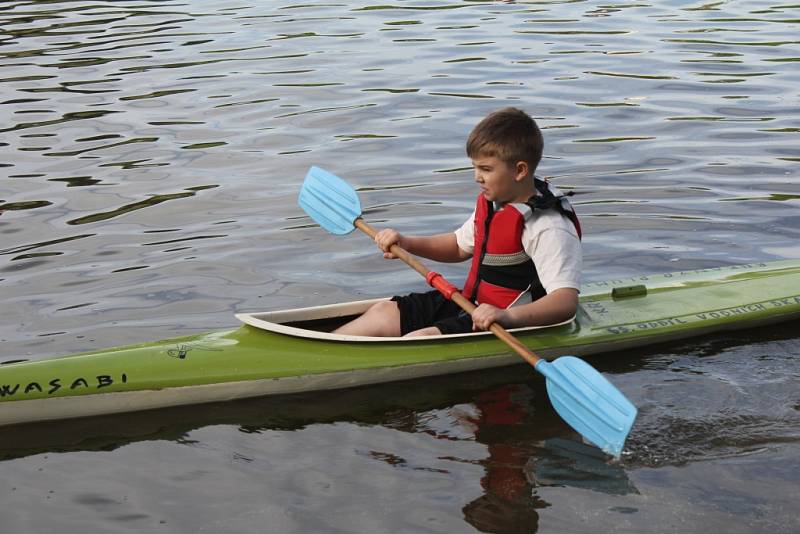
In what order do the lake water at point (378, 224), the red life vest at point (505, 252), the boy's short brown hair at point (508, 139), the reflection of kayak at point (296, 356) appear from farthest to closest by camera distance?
the red life vest at point (505, 252), the boy's short brown hair at point (508, 139), the reflection of kayak at point (296, 356), the lake water at point (378, 224)

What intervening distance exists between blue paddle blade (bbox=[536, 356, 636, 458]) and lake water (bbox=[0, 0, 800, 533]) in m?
0.12

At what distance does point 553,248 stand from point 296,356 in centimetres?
116

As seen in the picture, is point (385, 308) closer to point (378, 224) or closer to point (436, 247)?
point (436, 247)

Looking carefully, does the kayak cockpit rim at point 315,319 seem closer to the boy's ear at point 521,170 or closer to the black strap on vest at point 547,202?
the black strap on vest at point 547,202

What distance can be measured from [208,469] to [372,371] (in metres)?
0.91

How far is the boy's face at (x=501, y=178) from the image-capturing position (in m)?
4.75

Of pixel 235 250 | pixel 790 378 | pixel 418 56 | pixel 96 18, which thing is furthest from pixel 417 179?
pixel 96 18

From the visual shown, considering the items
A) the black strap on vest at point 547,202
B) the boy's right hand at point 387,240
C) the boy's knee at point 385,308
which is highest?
the black strap on vest at point 547,202

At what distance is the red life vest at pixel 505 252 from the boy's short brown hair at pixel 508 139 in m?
0.18

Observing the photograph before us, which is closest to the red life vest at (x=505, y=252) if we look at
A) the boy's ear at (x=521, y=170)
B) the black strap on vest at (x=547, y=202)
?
the black strap on vest at (x=547, y=202)

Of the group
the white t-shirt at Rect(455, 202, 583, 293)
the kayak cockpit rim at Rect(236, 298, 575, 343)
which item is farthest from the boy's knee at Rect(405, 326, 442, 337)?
the white t-shirt at Rect(455, 202, 583, 293)

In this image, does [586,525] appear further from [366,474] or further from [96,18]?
[96,18]

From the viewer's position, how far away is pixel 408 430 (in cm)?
455

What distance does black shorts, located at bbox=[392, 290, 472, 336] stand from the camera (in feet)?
16.4
